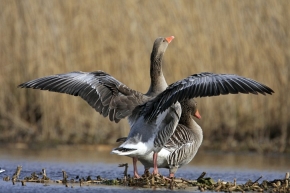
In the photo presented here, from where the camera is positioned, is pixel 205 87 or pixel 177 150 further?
pixel 177 150

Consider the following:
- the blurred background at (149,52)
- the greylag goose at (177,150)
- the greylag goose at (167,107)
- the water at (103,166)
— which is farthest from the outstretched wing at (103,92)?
the blurred background at (149,52)

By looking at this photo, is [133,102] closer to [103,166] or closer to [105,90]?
[105,90]

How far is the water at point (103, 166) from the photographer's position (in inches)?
368

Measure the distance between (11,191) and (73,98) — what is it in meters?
5.97

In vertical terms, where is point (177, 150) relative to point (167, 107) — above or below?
below

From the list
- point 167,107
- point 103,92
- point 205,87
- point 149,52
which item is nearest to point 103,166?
point 103,92

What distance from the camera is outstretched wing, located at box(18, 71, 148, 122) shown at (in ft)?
28.2

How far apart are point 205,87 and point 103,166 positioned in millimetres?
3514

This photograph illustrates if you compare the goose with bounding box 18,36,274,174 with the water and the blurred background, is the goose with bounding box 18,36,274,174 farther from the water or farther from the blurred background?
the blurred background

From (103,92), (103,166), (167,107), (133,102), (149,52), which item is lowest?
(103,166)

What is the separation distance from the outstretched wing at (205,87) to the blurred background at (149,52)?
207 inches

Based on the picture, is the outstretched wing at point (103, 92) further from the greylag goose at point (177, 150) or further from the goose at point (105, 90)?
the greylag goose at point (177, 150)

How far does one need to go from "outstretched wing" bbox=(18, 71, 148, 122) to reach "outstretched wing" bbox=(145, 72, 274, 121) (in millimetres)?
707

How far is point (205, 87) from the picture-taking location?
769 centimetres
